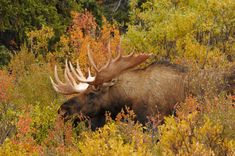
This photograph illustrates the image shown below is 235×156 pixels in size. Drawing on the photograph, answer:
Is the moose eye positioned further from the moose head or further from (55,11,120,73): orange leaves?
(55,11,120,73): orange leaves

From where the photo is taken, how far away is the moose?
32.3 feet

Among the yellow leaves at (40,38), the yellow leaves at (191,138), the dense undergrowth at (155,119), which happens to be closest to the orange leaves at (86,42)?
the dense undergrowth at (155,119)

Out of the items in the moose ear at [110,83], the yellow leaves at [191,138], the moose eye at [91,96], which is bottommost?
the moose eye at [91,96]

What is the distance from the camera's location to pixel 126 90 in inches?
393

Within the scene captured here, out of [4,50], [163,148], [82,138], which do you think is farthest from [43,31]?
[163,148]

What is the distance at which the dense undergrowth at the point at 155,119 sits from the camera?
19.2ft

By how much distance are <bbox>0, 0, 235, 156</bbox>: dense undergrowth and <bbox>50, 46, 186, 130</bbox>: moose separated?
28cm

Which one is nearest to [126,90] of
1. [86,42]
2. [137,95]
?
[137,95]

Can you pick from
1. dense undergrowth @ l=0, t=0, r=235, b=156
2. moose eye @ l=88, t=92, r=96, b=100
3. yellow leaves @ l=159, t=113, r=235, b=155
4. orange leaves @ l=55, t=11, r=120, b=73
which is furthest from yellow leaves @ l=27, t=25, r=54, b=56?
yellow leaves @ l=159, t=113, r=235, b=155

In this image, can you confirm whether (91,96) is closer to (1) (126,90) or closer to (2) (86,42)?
(1) (126,90)

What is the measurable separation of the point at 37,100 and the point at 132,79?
212 centimetres

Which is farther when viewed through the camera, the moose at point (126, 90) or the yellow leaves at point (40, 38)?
the yellow leaves at point (40, 38)

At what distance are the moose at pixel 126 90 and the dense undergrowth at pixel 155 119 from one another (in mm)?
278

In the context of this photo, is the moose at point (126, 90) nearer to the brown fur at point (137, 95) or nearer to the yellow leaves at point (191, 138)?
the brown fur at point (137, 95)
